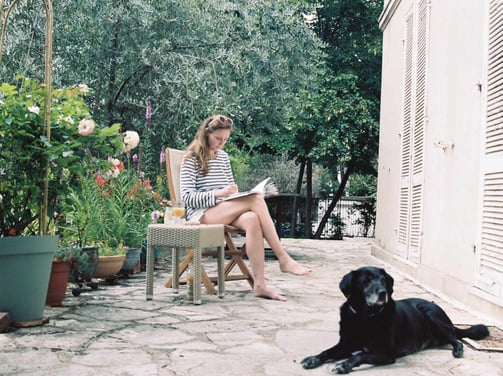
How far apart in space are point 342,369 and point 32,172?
6.02 ft

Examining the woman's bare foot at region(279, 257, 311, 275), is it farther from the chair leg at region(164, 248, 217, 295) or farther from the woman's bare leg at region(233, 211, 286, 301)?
the chair leg at region(164, 248, 217, 295)

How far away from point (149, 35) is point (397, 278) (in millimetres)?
3384

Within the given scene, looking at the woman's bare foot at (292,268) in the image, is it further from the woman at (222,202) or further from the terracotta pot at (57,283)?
the terracotta pot at (57,283)

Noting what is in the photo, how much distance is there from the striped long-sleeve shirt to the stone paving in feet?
2.06

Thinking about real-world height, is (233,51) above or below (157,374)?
above

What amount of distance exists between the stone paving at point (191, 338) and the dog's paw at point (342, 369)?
0.13 feet

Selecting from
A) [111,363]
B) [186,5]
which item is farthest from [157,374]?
[186,5]

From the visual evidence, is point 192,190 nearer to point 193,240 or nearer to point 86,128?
point 193,240

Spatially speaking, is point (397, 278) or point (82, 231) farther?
point (397, 278)

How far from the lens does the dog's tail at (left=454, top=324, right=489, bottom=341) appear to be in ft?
9.74

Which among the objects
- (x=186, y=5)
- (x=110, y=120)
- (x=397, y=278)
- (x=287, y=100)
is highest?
(x=186, y=5)

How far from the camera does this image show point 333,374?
2.40 m

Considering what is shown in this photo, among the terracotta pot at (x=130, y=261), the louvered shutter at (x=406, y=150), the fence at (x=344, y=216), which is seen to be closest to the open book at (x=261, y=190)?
the terracotta pot at (x=130, y=261)

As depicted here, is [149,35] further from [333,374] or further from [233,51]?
[333,374]
